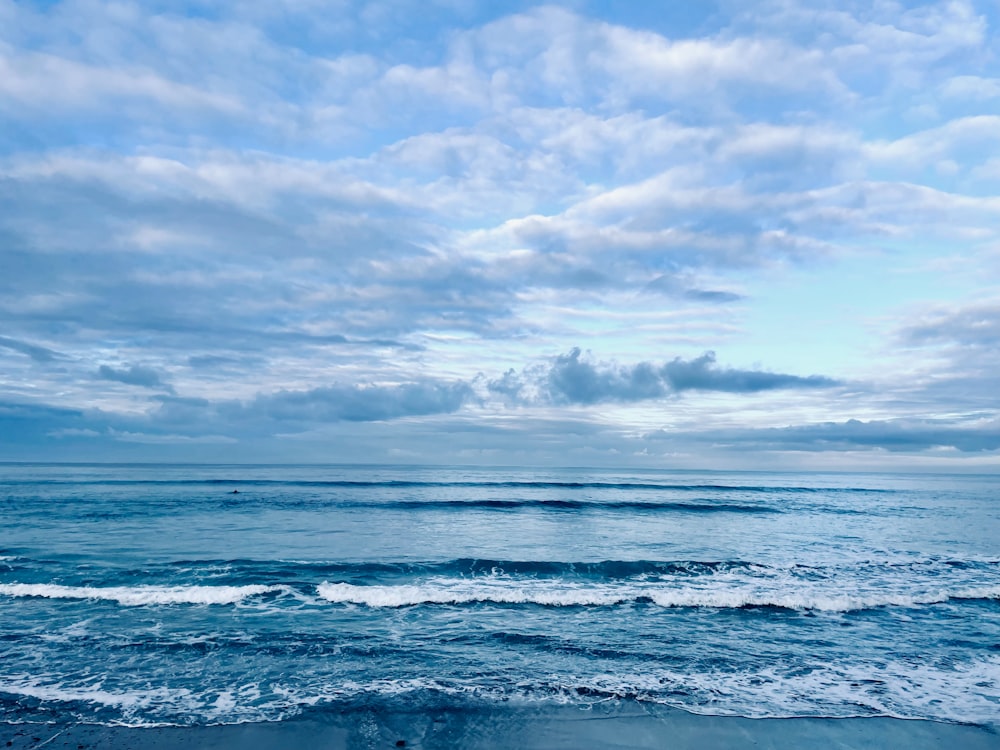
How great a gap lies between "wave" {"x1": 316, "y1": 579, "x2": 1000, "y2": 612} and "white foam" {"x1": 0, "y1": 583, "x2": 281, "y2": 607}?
2276mm

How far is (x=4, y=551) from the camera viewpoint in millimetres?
21828

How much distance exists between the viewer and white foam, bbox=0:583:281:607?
50.1ft

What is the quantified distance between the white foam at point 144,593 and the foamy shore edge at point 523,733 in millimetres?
7373

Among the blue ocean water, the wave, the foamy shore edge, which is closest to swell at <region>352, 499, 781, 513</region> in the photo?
the blue ocean water

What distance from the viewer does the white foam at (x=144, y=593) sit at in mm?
15281

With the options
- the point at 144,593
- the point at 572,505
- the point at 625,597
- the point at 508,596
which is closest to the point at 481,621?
the point at 508,596

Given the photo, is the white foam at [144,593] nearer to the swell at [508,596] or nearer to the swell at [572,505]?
the swell at [508,596]

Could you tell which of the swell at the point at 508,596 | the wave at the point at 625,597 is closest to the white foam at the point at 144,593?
the swell at the point at 508,596

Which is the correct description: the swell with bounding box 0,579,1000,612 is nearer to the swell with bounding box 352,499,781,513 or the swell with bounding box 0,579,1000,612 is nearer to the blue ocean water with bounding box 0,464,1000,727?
the blue ocean water with bounding box 0,464,1000,727

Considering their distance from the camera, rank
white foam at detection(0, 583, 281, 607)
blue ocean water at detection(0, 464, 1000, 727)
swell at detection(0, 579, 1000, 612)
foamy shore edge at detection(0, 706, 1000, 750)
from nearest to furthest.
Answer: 1. foamy shore edge at detection(0, 706, 1000, 750)
2. blue ocean water at detection(0, 464, 1000, 727)
3. white foam at detection(0, 583, 281, 607)
4. swell at detection(0, 579, 1000, 612)

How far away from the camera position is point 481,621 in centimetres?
1376

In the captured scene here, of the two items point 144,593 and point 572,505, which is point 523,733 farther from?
point 572,505

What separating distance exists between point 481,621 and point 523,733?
5683 mm

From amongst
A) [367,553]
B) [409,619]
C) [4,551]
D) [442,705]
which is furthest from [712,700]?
[4,551]
